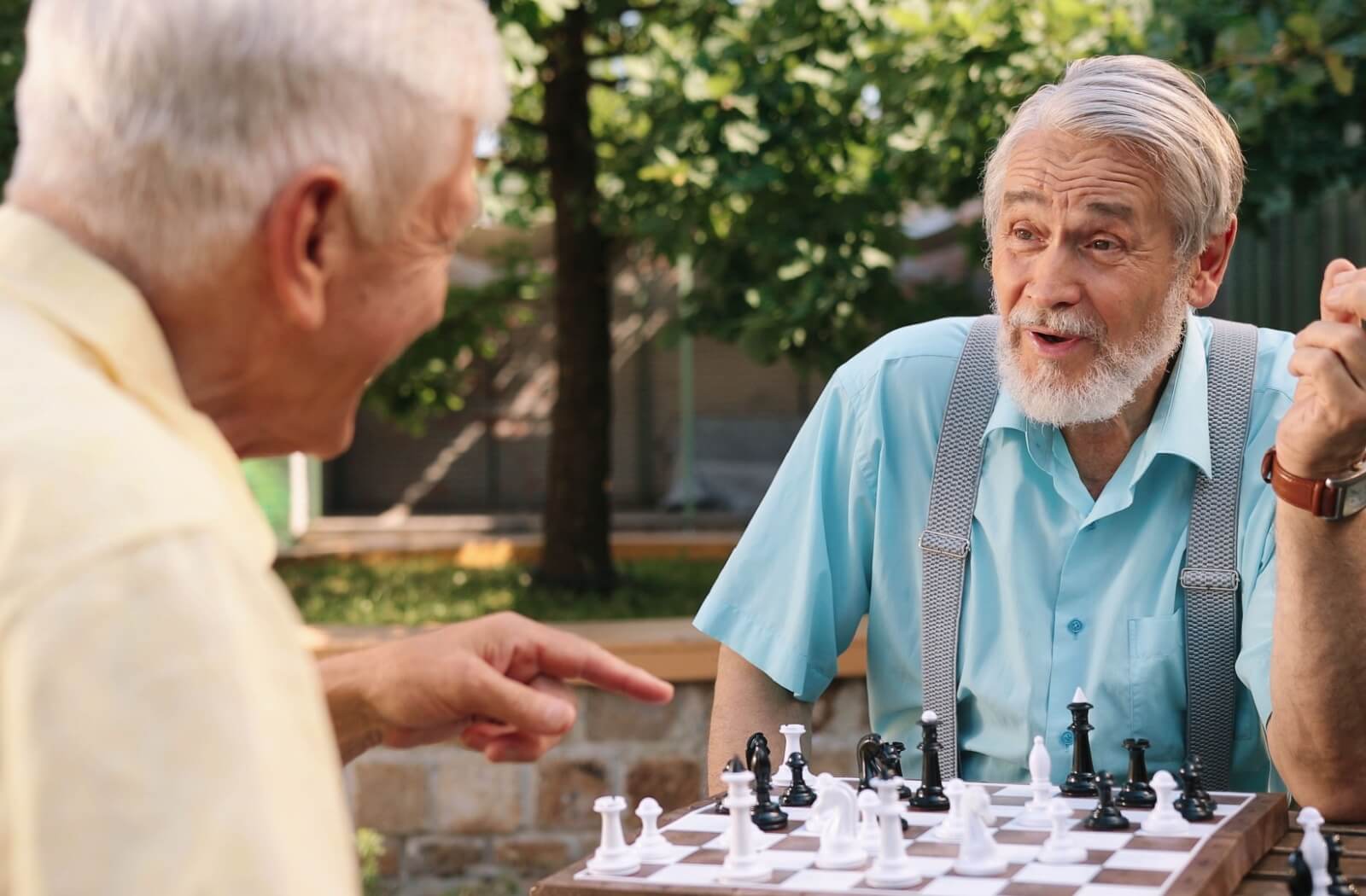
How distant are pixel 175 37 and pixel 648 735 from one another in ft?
15.2

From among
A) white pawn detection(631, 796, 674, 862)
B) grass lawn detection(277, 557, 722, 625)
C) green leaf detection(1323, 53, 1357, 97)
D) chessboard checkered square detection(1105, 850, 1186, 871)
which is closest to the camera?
chessboard checkered square detection(1105, 850, 1186, 871)

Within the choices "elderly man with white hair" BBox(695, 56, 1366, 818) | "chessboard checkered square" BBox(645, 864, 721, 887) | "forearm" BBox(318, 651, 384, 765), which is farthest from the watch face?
"forearm" BBox(318, 651, 384, 765)

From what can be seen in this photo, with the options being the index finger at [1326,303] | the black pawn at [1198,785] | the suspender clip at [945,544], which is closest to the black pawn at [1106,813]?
the black pawn at [1198,785]

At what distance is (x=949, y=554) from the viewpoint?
2.85 meters

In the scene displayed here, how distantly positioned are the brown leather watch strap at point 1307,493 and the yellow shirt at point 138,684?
70.2 inches

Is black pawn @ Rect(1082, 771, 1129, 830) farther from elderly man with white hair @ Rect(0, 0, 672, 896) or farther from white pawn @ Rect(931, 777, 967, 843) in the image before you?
elderly man with white hair @ Rect(0, 0, 672, 896)

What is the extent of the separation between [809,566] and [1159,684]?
650 millimetres

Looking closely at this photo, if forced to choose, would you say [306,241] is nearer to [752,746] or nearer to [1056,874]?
[1056,874]

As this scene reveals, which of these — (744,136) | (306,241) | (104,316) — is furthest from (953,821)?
(744,136)

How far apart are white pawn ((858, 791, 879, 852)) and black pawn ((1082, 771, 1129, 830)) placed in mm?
309

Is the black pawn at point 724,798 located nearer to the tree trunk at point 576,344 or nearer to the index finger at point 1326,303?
the index finger at point 1326,303

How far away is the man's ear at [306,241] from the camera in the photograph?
1.29 meters

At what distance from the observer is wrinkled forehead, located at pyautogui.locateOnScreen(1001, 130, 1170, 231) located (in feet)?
9.26

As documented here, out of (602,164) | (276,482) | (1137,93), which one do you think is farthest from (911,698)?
(276,482)
